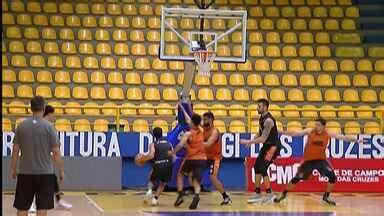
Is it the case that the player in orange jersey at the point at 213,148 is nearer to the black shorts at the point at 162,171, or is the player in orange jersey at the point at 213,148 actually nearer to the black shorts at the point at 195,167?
the black shorts at the point at 195,167

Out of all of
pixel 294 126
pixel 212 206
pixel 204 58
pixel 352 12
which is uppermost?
pixel 352 12

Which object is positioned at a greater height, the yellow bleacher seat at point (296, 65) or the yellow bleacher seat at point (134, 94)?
the yellow bleacher seat at point (296, 65)

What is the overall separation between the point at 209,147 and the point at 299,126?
4.94 meters

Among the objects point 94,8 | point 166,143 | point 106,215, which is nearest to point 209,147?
point 166,143

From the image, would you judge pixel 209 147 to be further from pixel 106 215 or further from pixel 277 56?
pixel 277 56

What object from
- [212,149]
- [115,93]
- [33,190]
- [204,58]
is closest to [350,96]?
[115,93]

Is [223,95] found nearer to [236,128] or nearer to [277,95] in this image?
[277,95]

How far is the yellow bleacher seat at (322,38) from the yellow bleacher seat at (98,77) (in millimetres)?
6798

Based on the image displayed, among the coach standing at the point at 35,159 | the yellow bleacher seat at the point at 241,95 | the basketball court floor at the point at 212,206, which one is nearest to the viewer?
the coach standing at the point at 35,159

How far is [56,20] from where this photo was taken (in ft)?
75.5

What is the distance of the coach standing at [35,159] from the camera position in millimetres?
9141

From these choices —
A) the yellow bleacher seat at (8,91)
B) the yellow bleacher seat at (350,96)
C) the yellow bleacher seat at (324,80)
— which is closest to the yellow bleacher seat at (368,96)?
the yellow bleacher seat at (350,96)

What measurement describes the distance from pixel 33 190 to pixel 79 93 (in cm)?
1147

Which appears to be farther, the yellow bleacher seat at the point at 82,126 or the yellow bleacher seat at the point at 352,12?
the yellow bleacher seat at the point at 352,12
